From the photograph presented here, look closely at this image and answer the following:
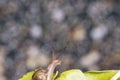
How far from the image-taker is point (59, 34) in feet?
5.52

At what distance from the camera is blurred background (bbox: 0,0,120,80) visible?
64.4 inches

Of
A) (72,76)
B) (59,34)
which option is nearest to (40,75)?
(72,76)

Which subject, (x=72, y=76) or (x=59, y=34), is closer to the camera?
(x=72, y=76)

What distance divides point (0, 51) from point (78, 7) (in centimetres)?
41

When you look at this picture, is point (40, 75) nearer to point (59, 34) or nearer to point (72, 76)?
point (72, 76)

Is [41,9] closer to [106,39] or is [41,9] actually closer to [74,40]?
[74,40]

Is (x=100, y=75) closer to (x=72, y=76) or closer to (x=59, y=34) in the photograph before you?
(x=72, y=76)

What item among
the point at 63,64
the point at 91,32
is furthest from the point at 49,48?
the point at 91,32

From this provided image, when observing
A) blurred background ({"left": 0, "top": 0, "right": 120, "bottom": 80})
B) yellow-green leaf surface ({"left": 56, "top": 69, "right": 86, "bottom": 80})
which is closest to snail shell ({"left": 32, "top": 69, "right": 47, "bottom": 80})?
yellow-green leaf surface ({"left": 56, "top": 69, "right": 86, "bottom": 80})

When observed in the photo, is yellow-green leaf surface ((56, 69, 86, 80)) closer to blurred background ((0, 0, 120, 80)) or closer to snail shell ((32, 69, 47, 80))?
snail shell ((32, 69, 47, 80))

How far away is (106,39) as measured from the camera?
1.70 meters

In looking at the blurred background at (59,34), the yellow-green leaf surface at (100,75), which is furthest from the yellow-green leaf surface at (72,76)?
the blurred background at (59,34)

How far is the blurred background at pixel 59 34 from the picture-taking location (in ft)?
5.37

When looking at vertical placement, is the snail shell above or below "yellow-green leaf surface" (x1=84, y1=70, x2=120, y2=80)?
above
